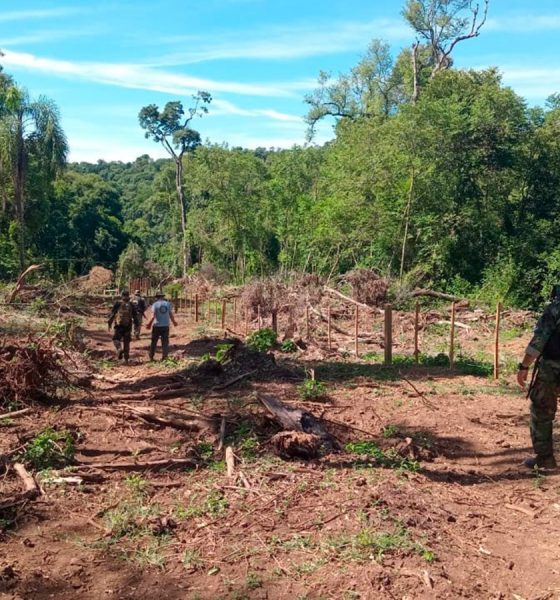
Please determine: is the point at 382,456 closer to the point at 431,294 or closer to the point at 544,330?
the point at 544,330

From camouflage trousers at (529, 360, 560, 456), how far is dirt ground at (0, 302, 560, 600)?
0.34 metres

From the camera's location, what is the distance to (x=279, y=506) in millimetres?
4984

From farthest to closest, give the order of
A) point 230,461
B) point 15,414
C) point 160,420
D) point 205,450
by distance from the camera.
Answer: point 160,420
point 15,414
point 205,450
point 230,461

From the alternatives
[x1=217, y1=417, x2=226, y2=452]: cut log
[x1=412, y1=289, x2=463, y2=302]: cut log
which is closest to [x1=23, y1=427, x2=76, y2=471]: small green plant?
[x1=217, y1=417, x2=226, y2=452]: cut log

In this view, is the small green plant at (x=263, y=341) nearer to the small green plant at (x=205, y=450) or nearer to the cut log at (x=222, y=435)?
the cut log at (x=222, y=435)

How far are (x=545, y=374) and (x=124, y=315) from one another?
847cm

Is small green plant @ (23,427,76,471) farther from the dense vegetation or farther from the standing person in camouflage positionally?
the dense vegetation

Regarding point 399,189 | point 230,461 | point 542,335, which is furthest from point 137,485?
point 399,189

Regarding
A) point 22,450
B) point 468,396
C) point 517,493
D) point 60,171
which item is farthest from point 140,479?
point 60,171

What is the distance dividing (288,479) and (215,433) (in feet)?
5.17

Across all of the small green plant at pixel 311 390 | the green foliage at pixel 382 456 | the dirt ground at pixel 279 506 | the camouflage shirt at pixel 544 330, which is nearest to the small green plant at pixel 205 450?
the dirt ground at pixel 279 506

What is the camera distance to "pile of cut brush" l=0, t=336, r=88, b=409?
771 centimetres

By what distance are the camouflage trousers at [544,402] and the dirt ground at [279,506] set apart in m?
0.34

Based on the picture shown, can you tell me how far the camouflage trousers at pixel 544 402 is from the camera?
6.03m
